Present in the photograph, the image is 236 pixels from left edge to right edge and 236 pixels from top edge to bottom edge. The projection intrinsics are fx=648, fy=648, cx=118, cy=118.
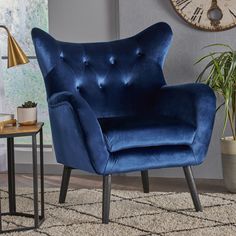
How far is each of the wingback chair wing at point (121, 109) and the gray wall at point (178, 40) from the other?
18.3 inches

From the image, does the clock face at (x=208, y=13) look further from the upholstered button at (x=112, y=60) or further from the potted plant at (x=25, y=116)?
the potted plant at (x=25, y=116)

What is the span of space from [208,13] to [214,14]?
0.04 meters

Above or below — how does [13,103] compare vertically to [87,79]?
below

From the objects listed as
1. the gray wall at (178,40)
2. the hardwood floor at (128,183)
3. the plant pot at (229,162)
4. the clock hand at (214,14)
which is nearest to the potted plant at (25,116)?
the hardwood floor at (128,183)

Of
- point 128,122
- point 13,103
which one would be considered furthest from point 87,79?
point 13,103

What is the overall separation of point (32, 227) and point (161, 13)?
70.3 inches

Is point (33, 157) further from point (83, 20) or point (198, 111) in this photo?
point (83, 20)

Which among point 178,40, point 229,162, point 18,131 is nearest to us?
point 18,131

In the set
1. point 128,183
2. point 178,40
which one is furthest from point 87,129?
point 178,40

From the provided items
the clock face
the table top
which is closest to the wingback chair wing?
the table top

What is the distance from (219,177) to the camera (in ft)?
13.8

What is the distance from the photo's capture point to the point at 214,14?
4.05 meters

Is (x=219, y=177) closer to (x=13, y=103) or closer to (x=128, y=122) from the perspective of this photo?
(x=128, y=122)

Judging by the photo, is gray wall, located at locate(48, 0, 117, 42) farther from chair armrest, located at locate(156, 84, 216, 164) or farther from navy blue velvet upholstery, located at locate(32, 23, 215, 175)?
chair armrest, located at locate(156, 84, 216, 164)
